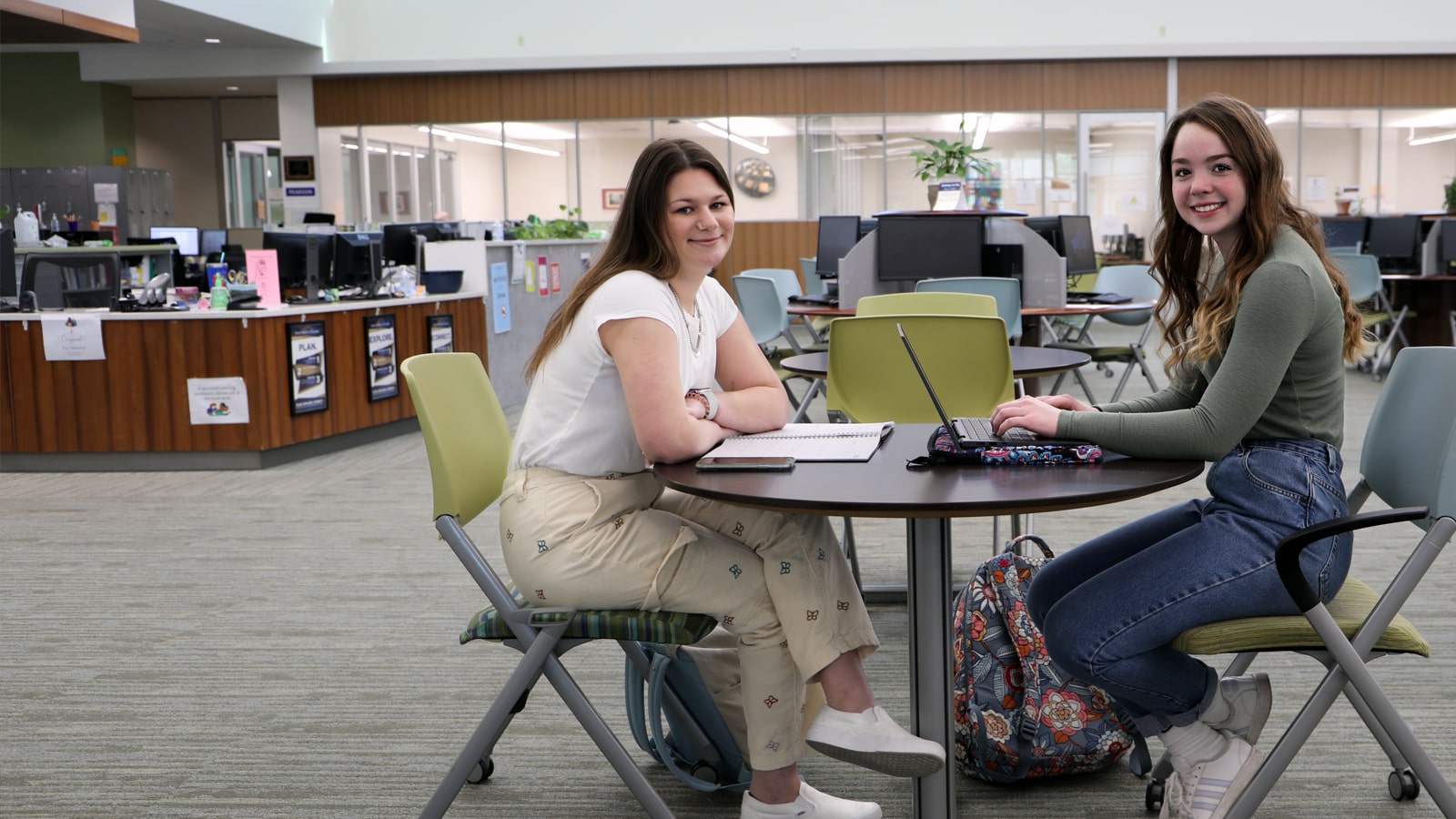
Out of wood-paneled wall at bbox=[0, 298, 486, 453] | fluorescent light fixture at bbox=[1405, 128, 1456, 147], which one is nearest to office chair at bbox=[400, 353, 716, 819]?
wood-paneled wall at bbox=[0, 298, 486, 453]

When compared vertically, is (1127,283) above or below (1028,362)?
above

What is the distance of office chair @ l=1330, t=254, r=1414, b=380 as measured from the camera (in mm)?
8102

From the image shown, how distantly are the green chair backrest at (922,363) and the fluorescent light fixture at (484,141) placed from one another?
11.9m

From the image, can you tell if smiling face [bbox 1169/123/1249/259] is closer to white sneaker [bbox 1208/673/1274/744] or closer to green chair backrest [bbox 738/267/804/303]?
white sneaker [bbox 1208/673/1274/744]

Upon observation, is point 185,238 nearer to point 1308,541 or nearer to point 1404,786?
point 1404,786

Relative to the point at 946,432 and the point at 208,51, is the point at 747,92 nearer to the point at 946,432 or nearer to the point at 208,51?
the point at 208,51

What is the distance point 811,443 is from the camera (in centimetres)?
200

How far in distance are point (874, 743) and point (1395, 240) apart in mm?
9176

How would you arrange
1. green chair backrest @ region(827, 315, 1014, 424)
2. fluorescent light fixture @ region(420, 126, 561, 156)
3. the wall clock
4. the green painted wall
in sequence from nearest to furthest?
green chair backrest @ region(827, 315, 1014, 424), the wall clock, fluorescent light fixture @ region(420, 126, 561, 156), the green painted wall

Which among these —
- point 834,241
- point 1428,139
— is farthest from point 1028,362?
point 1428,139

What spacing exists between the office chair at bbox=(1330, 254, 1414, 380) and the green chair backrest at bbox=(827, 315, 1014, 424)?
215 inches

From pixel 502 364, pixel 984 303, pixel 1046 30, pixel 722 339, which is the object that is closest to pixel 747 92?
pixel 1046 30

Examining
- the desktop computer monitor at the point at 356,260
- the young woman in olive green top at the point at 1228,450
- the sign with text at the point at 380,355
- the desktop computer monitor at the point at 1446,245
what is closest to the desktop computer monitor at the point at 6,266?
the desktop computer monitor at the point at 356,260

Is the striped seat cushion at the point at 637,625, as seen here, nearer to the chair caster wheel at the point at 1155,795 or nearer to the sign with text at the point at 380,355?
the chair caster wheel at the point at 1155,795
